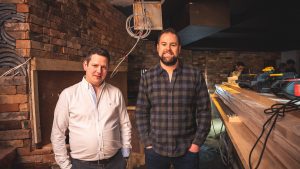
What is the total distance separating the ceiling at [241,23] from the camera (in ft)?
12.3

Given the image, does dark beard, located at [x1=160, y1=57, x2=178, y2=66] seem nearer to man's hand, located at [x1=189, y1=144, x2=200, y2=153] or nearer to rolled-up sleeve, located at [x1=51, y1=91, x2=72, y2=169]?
man's hand, located at [x1=189, y1=144, x2=200, y2=153]

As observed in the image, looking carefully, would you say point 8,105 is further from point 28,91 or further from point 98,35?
point 98,35

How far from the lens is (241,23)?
17.4 ft

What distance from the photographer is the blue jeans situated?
1.63m

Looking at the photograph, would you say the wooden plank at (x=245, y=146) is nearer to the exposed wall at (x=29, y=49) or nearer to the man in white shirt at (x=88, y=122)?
the man in white shirt at (x=88, y=122)

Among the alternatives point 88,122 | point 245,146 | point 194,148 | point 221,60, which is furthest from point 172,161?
point 221,60

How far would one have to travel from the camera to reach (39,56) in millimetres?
2162

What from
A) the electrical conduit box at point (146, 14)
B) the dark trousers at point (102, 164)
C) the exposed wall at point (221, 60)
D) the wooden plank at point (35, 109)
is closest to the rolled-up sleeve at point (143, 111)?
the dark trousers at point (102, 164)

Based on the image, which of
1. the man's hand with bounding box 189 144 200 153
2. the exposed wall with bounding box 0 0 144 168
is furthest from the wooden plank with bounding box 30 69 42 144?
the man's hand with bounding box 189 144 200 153

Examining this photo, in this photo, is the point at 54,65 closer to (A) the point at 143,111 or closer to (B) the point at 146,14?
(A) the point at 143,111

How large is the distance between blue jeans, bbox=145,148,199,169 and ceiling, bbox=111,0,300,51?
8.26 feet

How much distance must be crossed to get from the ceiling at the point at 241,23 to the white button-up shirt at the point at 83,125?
2.52 meters

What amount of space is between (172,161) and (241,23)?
4690mm

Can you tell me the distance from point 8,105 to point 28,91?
22cm
